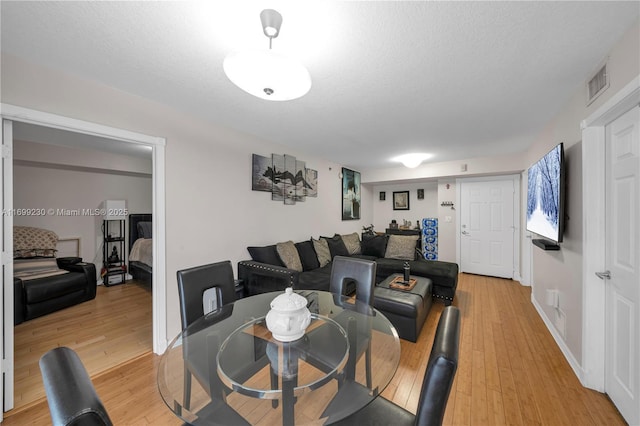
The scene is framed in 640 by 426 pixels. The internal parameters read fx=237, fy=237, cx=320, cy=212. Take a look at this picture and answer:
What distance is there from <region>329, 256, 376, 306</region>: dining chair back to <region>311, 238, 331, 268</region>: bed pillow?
172 centimetres

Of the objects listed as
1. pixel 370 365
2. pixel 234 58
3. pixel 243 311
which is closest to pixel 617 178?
pixel 370 365

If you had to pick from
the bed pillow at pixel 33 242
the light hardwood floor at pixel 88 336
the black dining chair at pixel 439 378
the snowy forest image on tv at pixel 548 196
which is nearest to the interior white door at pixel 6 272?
the light hardwood floor at pixel 88 336

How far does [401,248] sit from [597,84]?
130 inches

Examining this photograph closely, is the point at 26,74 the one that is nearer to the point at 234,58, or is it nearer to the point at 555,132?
the point at 234,58

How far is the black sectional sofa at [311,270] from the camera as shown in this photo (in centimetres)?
270

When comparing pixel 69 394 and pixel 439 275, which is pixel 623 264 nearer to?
pixel 439 275

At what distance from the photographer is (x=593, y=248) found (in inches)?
69.1

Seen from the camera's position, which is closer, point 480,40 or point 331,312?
point 480,40

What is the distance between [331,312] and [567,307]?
220 centimetres

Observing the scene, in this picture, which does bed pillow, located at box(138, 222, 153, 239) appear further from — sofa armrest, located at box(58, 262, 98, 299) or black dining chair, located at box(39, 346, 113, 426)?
black dining chair, located at box(39, 346, 113, 426)

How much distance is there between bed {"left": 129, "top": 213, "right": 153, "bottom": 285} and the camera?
416cm

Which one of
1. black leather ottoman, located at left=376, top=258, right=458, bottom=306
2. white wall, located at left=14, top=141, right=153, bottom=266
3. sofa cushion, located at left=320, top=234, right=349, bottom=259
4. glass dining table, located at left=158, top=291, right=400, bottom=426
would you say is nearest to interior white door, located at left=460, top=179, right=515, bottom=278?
black leather ottoman, located at left=376, top=258, right=458, bottom=306

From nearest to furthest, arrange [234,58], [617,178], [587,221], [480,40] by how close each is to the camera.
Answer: [234,58] < [480,40] < [617,178] < [587,221]

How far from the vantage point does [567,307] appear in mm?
2160
